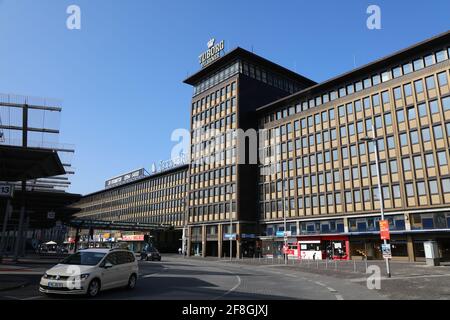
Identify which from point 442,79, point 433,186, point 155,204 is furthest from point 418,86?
point 155,204

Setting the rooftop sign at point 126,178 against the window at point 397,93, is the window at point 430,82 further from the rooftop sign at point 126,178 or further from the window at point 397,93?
the rooftop sign at point 126,178

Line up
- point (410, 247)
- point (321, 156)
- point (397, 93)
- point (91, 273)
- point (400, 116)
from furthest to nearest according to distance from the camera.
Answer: point (321, 156) < point (397, 93) < point (400, 116) < point (410, 247) < point (91, 273)

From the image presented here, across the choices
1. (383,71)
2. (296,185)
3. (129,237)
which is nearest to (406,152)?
(383,71)

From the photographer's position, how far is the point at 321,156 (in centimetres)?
6047

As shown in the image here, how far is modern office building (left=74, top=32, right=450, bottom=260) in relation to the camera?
47.4 metres

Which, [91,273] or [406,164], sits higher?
[406,164]

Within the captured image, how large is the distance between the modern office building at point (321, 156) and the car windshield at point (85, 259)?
36454 millimetres

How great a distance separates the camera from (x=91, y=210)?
481 ft

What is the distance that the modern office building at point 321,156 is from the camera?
47375mm

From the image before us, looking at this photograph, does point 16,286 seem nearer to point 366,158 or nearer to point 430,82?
point 366,158

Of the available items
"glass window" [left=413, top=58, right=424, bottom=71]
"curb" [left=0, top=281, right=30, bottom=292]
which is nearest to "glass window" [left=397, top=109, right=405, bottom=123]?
"glass window" [left=413, top=58, right=424, bottom=71]

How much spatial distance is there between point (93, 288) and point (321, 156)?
51839mm
